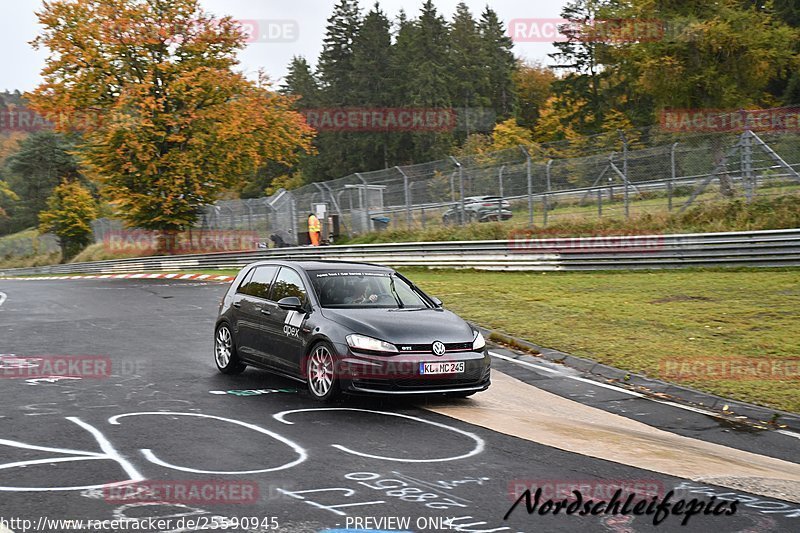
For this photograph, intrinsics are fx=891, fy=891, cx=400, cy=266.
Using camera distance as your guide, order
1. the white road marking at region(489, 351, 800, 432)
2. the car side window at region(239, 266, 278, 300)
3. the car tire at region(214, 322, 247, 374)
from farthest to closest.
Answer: the car tire at region(214, 322, 247, 374) → the car side window at region(239, 266, 278, 300) → the white road marking at region(489, 351, 800, 432)

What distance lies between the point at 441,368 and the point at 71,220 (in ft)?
212

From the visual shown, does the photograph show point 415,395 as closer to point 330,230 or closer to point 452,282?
point 452,282

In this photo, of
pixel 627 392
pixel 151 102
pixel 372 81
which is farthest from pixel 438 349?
pixel 372 81

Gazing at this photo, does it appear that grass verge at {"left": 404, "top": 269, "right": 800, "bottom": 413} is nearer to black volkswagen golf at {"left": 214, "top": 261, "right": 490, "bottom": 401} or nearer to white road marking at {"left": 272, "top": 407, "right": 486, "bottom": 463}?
black volkswagen golf at {"left": 214, "top": 261, "right": 490, "bottom": 401}

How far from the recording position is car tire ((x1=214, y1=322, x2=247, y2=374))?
11117 mm

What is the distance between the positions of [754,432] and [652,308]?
25.3 ft

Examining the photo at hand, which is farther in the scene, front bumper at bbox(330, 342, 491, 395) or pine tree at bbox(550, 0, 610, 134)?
pine tree at bbox(550, 0, 610, 134)

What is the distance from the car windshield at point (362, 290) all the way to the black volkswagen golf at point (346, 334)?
1 cm

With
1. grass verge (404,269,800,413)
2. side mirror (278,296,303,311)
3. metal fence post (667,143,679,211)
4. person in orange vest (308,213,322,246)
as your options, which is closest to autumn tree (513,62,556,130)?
person in orange vest (308,213,322,246)

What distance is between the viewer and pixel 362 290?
10.3m

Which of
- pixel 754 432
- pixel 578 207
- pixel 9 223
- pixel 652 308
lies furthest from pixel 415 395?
pixel 9 223

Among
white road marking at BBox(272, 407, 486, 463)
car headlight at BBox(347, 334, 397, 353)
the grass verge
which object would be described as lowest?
the grass verge

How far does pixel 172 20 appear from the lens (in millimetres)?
43531

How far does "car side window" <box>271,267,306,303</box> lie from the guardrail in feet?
33.5
